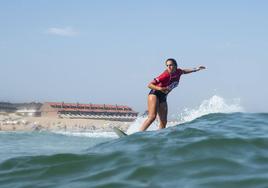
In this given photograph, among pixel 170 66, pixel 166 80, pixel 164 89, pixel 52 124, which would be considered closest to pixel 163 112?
pixel 164 89

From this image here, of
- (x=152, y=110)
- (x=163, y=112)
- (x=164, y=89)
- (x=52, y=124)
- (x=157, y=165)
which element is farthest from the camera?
(x=52, y=124)

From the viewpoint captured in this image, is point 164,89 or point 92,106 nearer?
point 164,89

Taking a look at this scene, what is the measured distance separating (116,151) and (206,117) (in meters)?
5.16

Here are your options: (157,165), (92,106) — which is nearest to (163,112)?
(157,165)

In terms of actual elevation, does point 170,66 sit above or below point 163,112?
above

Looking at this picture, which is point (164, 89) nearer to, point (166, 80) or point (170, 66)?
point (166, 80)

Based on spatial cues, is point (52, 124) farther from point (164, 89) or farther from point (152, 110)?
point (164, 89)

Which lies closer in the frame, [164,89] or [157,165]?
[157,165]

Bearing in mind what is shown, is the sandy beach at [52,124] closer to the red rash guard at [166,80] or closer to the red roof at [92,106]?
the red roof at [92,106]

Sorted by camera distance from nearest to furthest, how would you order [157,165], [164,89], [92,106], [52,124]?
[157,165]
[164,89]
[52,124]
[92,106]

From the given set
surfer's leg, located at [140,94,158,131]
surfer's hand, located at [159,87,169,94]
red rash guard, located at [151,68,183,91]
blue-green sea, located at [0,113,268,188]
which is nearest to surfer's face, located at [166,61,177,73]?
red rash guard, located at [151,68,183,91]

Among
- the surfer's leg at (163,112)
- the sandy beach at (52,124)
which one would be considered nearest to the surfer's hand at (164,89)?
the surfer's leg at (163,112)

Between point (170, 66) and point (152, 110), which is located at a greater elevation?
point (170, 66)

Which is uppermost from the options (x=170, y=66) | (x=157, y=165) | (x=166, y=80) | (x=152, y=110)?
(x=170, y=66)
